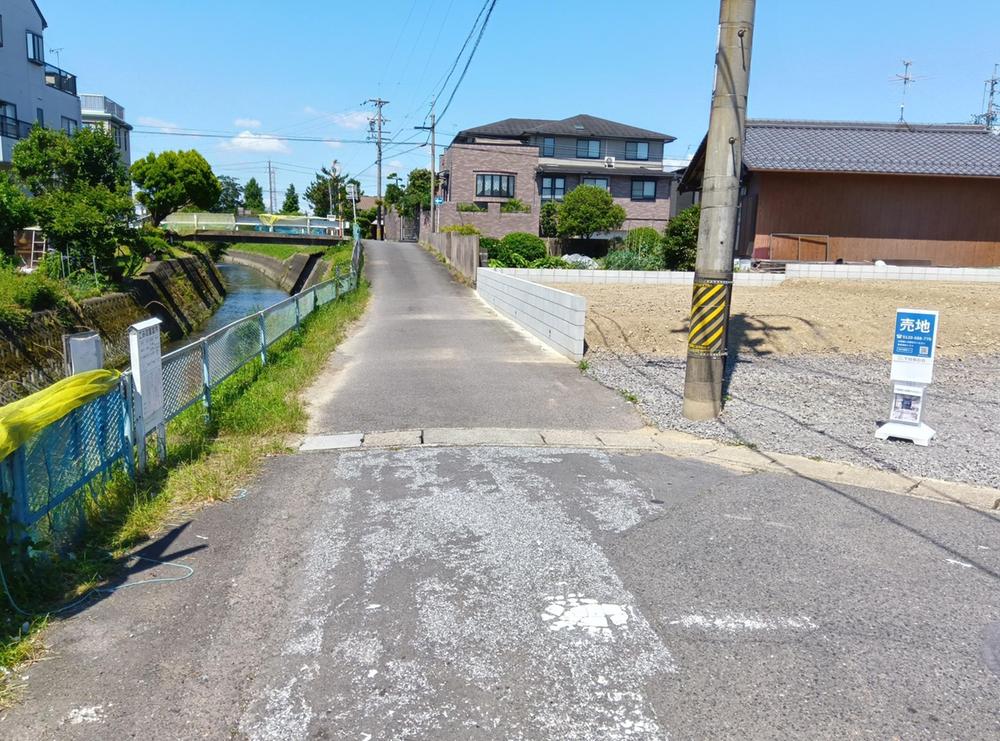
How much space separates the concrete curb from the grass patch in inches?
29.3

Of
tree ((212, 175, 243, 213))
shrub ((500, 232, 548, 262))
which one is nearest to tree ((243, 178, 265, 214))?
tree ((212, 175, 243, 213))

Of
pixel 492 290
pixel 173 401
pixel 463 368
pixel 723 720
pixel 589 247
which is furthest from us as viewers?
pixel 589 247

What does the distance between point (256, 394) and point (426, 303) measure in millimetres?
14493

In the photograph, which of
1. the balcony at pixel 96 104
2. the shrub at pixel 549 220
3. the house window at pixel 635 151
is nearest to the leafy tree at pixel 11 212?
the shrub at pixel 549 220

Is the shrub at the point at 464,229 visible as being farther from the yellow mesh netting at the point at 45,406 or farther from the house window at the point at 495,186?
the yellow mesh netting at the point at 45,406

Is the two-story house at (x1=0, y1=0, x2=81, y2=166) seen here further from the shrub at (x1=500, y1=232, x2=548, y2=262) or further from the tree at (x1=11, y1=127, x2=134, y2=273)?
the shrub at (x1=500, y1=232, x2=548, y2=262)

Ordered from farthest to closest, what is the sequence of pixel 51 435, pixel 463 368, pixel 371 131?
pixel 371 131 → pixel 463 368 → pixel 51 435

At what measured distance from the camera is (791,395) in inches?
385

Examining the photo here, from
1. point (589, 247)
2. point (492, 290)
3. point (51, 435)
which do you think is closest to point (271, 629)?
point (51, 435)

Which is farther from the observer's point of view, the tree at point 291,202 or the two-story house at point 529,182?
the tree at point 291,202

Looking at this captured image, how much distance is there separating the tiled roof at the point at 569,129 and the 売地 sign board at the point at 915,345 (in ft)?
162

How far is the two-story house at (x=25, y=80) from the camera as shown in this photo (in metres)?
34.0

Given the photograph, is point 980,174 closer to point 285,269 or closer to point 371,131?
point 285,269

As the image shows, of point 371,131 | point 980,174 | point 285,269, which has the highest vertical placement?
point 371,131
